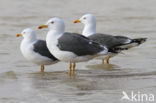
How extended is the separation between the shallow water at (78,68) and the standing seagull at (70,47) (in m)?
0.40

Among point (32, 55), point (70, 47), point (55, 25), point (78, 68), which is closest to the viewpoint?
point (70, 47)

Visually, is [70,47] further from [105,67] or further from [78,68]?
[105,67]


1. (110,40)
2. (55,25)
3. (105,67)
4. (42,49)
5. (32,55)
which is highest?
(55,25)

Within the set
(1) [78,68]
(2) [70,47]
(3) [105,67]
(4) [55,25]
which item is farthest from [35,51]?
(3) [105,67]

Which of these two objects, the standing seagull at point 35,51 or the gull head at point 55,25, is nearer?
the gull head at point 55,25

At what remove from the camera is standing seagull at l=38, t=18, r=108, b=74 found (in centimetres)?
786

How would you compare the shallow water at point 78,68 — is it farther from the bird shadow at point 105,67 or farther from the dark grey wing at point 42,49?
the dark grey wing at point 42,49

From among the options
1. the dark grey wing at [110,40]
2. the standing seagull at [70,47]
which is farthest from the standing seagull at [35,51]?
the dark grey wing at [110,40]

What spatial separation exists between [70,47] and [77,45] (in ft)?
0.46

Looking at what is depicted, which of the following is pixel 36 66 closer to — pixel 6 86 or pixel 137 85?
pixel 6 86

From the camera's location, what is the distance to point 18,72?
27.9 feet

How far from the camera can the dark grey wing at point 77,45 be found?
25.8 feet

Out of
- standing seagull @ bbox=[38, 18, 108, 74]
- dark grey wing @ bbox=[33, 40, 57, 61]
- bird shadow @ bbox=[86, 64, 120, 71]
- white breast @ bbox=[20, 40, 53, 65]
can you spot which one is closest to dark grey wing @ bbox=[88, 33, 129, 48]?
bird shadow @ bbox=[86, 64, 120, 71]

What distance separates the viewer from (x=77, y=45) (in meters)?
7.91
